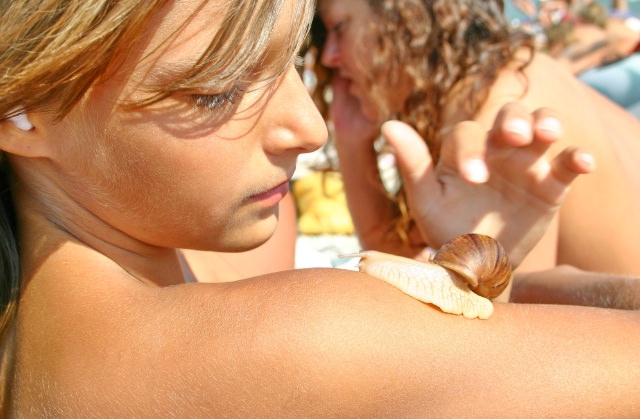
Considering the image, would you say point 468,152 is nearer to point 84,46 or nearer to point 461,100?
point 84,46

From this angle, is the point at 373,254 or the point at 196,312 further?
the point at 373,254

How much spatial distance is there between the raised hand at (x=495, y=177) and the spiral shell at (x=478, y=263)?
0.34 meters

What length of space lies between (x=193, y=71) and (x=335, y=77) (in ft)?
7.05

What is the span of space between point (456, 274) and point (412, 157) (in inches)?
23.4

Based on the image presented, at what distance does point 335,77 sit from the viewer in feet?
10.6

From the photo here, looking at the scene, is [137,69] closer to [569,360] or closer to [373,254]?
[373,254]

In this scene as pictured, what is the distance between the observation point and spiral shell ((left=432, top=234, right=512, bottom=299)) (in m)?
1.19

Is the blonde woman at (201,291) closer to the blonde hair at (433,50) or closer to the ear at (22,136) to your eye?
the ear at (22,136)

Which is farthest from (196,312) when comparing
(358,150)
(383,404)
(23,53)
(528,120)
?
(358,150)

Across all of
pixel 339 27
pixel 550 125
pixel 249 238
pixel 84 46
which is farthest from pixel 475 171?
pixel 339 27

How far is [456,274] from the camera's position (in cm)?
120

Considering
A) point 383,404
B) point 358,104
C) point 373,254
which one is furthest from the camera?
point 358,104

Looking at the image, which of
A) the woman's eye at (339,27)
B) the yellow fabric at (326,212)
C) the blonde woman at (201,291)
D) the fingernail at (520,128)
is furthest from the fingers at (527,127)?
the yellow fabric at (326,212)

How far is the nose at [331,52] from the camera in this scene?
9.79 ft
